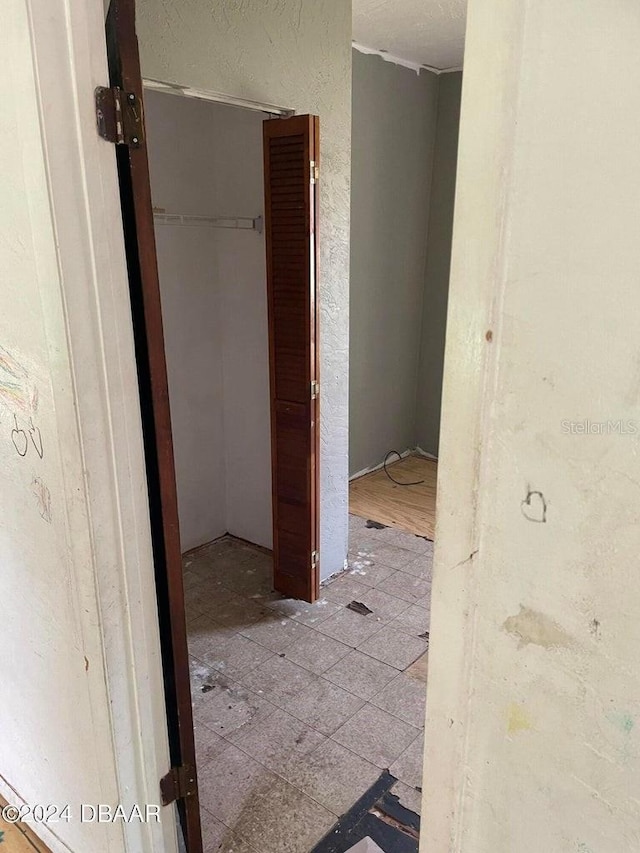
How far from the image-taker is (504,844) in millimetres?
791

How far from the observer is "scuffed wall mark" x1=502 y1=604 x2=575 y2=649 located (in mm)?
679

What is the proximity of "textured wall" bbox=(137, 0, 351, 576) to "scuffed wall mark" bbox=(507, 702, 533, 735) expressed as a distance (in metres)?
1.92

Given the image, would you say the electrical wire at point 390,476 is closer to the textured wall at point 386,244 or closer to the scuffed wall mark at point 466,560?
the textured wall at point 386,244

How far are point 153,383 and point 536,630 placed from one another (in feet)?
2.81

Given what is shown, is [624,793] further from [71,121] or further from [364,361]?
[364,361]

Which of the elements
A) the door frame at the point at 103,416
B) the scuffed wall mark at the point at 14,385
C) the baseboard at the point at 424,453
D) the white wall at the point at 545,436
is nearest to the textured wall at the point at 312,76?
the door frame at the point at 103,416

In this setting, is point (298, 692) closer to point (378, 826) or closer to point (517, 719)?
point (378, 826)

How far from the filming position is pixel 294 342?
2.45 metres

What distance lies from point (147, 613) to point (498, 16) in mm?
1190

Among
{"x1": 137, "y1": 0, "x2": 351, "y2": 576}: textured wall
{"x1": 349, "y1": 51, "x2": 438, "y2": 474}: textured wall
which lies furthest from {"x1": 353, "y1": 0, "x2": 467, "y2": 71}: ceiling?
{"x1": 137, "y1": 0, "x2": 351, "y2": 576}: textured wall

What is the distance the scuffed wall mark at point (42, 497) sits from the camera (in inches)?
49.4

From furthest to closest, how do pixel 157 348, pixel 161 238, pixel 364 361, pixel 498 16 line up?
pixel 364 361, pixel 161 238, pixel 157 348, pixel 498 16

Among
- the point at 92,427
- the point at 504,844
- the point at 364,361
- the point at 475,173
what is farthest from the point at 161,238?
the point at 504,844

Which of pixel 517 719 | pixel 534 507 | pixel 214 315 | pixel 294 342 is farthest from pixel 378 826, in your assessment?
pixel 214 315
